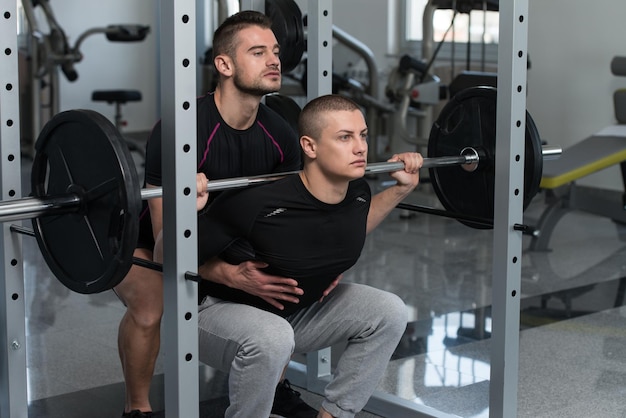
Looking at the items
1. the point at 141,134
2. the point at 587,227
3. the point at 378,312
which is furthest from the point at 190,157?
the point at 141,134

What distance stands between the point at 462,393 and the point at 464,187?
645mm

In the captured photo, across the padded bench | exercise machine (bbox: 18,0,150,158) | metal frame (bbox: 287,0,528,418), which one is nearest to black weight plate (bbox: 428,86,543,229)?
metal frame (bbox: 287,0,528,418)

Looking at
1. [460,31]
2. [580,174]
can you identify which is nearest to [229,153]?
[580,174]

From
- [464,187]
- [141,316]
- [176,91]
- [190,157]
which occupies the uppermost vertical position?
[176,91]

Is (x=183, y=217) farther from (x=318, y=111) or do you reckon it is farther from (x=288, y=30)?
(x=288, y=30)

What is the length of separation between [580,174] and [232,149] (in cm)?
282

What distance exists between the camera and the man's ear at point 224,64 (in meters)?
2.24

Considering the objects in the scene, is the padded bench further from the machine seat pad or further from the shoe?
the shoe

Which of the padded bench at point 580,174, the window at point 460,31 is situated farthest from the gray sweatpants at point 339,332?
the window at point 460,31

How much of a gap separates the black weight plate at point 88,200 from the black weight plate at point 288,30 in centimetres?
101

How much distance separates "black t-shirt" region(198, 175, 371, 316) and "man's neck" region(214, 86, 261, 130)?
0.80 feet

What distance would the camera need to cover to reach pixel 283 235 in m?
2.10

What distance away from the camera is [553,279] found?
13.8 feet

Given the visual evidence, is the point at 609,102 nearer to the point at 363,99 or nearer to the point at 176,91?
the point at 363,99
